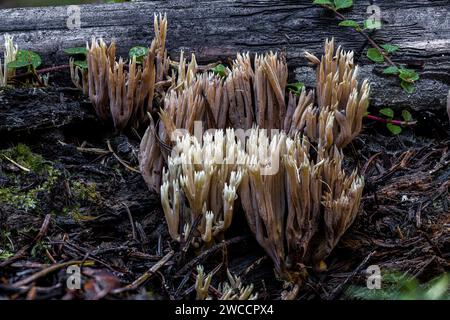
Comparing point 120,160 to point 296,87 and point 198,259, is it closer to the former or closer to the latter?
point 198,259

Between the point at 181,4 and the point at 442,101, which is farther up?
the point at 181,4

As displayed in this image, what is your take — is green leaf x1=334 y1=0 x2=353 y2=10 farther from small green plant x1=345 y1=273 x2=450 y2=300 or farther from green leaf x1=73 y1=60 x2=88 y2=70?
small green plant x1=345 y1=273 x2=450 y2=300

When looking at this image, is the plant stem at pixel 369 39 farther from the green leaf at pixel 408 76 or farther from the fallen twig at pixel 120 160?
the fallen twig at pixel 120 160
